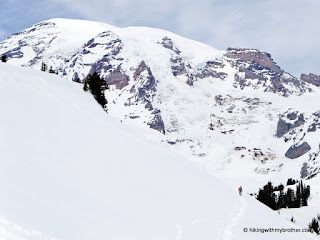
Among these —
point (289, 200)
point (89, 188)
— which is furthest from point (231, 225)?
point (289, 200)

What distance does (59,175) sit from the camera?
13.2m

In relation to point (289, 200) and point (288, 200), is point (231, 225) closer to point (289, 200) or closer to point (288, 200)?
point (289, 200)

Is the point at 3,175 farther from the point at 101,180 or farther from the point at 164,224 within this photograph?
the point at 164,224

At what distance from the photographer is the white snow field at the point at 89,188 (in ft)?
34.7

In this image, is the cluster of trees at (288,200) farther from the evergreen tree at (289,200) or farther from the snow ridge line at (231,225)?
the snow ridge line at (231,225)

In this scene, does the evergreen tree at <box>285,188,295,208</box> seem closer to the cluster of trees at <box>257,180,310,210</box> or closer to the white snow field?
the cluster of trees at <box>257,180,310,210</box>

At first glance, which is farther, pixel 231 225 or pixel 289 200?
pixel 289 200

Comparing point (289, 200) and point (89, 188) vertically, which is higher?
point (289, 200)

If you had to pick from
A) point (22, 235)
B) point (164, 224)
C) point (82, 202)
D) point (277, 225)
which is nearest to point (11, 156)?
point (82, 202)

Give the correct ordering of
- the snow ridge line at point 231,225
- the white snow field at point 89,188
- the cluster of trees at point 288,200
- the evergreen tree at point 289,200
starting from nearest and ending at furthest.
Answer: the white snow field at point 89,188, the snow ridge line at point 231,225, the evergreen tree at point 289,200, the cluster of trees at point 288,200

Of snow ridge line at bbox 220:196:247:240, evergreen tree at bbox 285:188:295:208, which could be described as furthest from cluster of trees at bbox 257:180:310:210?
snow ridge line at bbox 220:196:247:240

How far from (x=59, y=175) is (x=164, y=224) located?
3.99m

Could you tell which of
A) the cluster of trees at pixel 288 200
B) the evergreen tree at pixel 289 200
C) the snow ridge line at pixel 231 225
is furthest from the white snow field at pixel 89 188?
the cluster of trees at pixel 288 200

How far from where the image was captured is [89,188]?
44.3 ft
